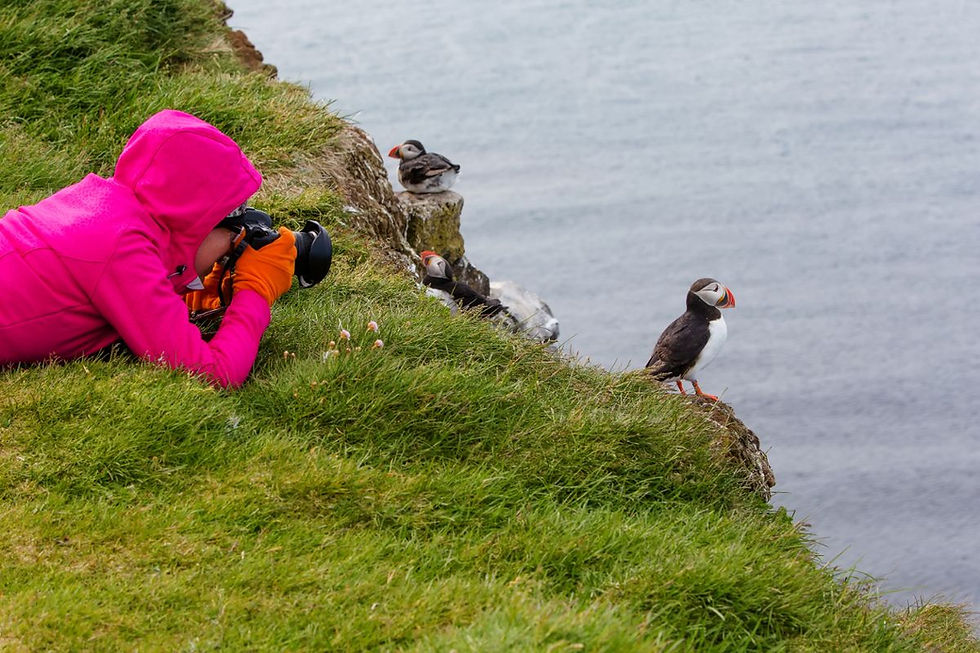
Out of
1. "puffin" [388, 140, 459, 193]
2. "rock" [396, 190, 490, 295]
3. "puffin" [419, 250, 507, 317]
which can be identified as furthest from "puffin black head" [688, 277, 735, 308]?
"puffin" [388, 140, 459, 193]

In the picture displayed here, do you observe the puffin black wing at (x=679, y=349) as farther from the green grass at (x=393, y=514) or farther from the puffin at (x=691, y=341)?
the green grass at (x=393, y=514)

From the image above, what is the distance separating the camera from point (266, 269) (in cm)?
418

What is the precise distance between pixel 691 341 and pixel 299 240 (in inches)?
128

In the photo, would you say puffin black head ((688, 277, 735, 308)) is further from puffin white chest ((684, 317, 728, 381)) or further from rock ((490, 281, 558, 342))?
rock ((490, 281, 558, 342))

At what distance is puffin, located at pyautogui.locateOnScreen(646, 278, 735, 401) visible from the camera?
6887 mm

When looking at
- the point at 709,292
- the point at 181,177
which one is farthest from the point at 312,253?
the point at 709,292

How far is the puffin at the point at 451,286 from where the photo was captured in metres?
6.98

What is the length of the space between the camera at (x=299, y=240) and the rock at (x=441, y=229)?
412 cm

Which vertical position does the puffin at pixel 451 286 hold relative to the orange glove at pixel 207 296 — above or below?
above

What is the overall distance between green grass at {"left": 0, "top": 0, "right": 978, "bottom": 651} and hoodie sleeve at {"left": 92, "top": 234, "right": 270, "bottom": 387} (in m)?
0.09

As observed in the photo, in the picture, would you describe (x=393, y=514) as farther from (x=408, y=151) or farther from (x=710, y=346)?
(x=408, y=151)

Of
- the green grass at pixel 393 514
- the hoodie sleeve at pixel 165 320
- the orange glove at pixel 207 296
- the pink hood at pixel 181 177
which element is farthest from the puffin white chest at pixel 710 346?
the pink hood at pixel 181 177

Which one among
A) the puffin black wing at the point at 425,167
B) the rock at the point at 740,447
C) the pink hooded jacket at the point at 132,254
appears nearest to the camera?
the pink hooded jacket at the point at 132,254

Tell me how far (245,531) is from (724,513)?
183 cm
